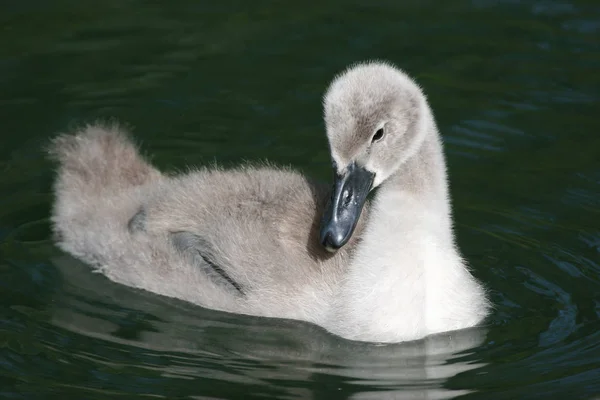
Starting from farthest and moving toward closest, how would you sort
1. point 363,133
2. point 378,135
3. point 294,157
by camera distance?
1. point 294,157
2. point 378,135
3. point 363,133

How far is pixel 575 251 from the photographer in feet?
26.9

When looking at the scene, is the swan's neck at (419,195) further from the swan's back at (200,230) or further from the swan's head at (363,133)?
the swan's back at (200,230)

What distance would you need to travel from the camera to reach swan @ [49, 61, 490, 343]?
714cm

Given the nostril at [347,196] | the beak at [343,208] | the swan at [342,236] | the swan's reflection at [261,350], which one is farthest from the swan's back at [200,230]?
the nostril at [347,196]

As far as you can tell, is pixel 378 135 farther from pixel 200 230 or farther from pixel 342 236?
pixel 200 230

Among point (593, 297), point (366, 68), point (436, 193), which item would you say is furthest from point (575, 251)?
point (366, 68)

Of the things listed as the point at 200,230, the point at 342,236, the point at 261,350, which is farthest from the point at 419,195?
the point at 200,230

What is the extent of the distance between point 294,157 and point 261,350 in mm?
2505

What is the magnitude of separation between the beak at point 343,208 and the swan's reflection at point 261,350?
600mm

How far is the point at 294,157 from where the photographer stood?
9406 mm

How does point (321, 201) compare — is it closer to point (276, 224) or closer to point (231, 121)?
point (276, 224)

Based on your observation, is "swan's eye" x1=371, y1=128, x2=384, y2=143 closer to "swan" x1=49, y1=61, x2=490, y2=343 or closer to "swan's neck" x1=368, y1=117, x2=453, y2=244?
"swan" x1=49, y1=61, x2=490, y2=343

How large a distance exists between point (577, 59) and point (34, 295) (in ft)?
16.8

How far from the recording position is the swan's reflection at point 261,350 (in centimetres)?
676
